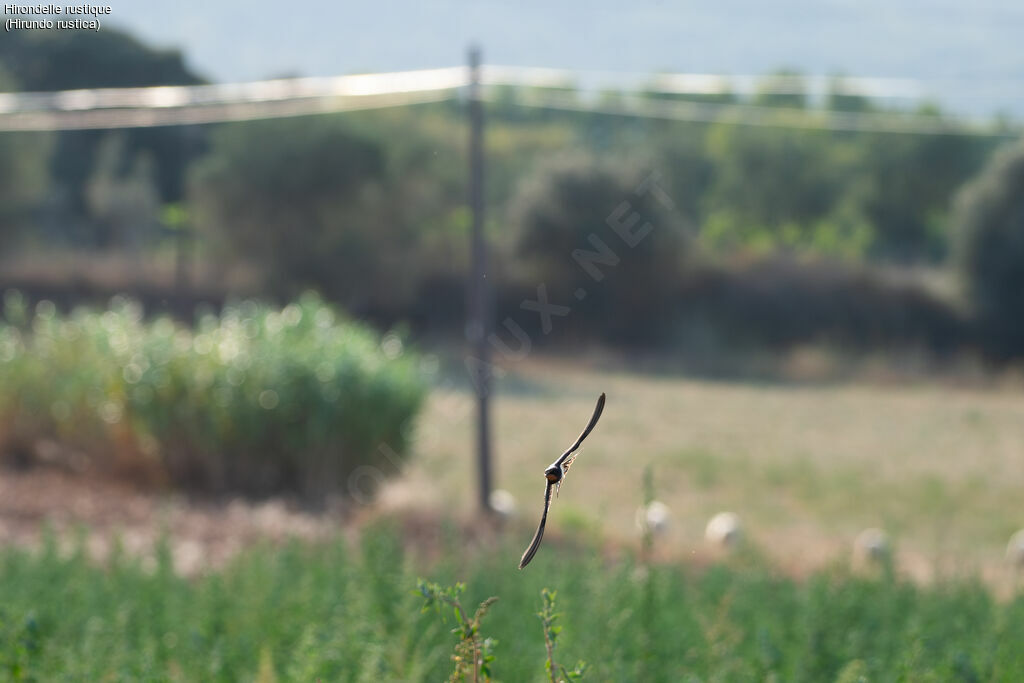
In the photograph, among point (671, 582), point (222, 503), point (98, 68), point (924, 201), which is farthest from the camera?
point (924, 201)

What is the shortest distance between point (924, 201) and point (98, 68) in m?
13.1

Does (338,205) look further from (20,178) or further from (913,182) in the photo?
(913,182)

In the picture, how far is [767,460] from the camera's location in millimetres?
10883

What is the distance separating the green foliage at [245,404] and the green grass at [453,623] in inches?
95.9

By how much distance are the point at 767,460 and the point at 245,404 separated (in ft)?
19.9

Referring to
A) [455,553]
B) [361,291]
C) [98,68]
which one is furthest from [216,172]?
[455,553]

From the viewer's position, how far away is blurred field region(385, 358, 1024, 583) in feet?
24.7

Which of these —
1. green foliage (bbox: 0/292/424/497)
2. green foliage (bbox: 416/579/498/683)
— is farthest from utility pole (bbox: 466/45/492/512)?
green foliage (bbox: 416/579/498/683)

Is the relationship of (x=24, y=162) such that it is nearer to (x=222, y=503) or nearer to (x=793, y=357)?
(x=222, y=503)

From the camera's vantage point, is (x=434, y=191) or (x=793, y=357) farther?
(x=434, y=191)

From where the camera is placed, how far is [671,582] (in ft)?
12.8

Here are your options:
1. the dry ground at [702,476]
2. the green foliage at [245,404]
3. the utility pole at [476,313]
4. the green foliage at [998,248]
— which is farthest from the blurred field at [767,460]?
the green foliage at [998,248]

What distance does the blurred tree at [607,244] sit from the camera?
41.3 ft

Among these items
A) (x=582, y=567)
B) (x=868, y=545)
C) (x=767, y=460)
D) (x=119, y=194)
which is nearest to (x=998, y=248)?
(x=767, y=460)
